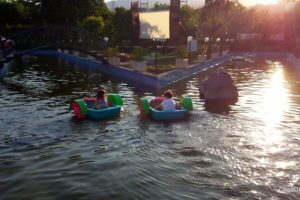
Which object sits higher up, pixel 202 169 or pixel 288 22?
pixel 288 22

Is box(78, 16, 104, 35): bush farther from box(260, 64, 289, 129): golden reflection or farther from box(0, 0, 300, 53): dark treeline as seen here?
box(260, 64, 289, 129): golden reflection

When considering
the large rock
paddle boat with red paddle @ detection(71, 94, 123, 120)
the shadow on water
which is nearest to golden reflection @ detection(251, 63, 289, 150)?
the shadow on water

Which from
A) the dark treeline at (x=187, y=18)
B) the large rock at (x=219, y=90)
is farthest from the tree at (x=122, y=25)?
the large rock at (x=219, y=90)

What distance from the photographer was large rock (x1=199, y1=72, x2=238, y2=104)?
66.2 ft

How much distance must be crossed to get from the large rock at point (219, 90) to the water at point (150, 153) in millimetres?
719

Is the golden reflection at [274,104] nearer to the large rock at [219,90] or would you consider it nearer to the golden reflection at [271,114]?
the golden reflection at [271,114]

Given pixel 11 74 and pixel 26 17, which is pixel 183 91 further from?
pixel 26 17

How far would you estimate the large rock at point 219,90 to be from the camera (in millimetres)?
20172

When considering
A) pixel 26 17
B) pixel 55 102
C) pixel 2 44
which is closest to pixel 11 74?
pixel 2 44

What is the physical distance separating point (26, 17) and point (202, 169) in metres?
73.3

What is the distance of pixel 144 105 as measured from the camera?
15820 millimetres

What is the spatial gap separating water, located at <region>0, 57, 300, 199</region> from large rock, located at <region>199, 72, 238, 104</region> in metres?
0.72

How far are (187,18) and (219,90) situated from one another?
52.3 metres

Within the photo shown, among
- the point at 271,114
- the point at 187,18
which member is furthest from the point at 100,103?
the point at 187,18
